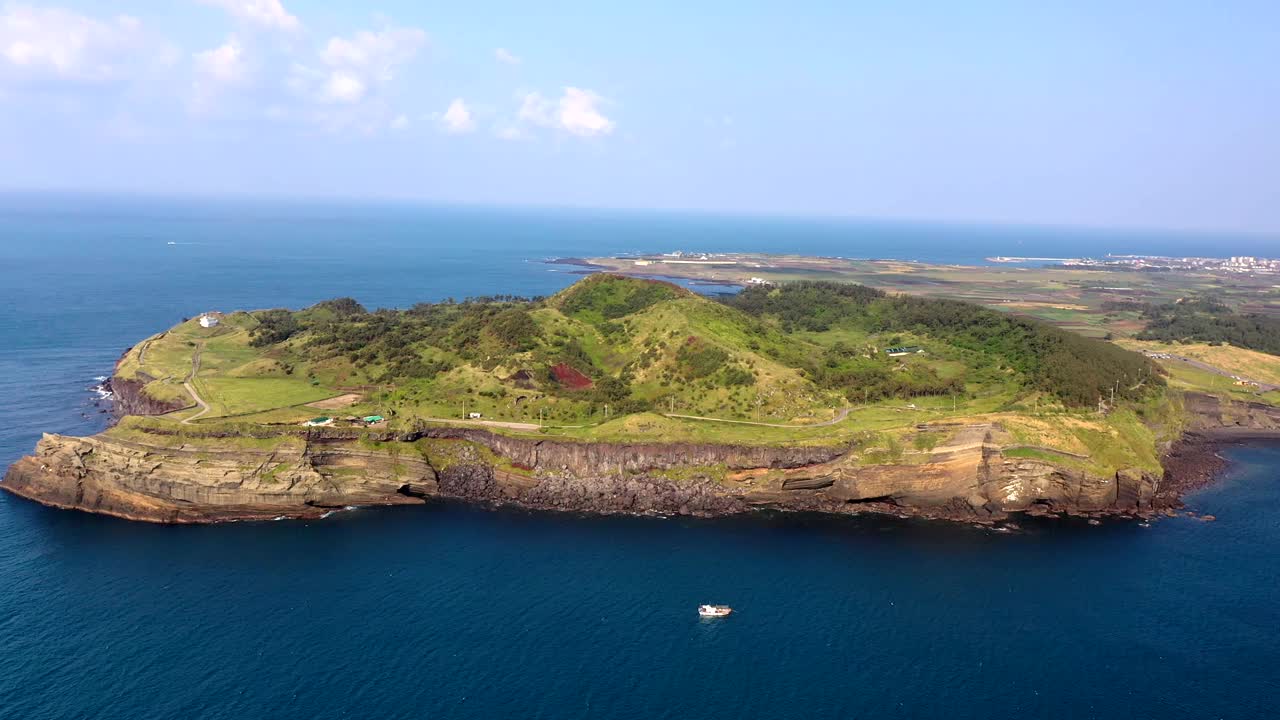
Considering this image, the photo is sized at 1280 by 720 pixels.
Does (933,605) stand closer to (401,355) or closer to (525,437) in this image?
(525,437)

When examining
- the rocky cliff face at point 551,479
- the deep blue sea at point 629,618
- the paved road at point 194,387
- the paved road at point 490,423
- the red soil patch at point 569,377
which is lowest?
the deep blue sea at point 629,618

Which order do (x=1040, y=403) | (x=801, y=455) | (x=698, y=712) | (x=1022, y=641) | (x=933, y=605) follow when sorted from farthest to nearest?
(x=1040, y=403)
(x=801, y=455)
(x=933, y=605)
(x=1022, y=641)
(x=698, y=712)

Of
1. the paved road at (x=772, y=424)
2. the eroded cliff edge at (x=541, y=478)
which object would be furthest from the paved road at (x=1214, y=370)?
the paved road at (x=772, y=424)

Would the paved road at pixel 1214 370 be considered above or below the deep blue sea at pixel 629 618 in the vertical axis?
above

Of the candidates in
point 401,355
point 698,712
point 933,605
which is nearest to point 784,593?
point 933,605

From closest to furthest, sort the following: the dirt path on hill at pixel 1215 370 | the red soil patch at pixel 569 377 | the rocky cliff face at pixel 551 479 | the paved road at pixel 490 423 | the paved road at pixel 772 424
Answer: the rocky cliff face at pixel 551 479
the paved road at pixel 490 423
the paved road at pixel 772 424
the red soil patch at pixel 569 377
the dirt path on hill at pixel 1215 370

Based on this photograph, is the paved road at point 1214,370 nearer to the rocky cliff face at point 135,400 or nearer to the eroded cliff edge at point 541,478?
the eroded cliff edge at point 541,478

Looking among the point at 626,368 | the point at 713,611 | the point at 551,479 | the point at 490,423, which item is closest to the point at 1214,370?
the point at 626,368

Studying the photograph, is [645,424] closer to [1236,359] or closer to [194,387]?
[194,387]
